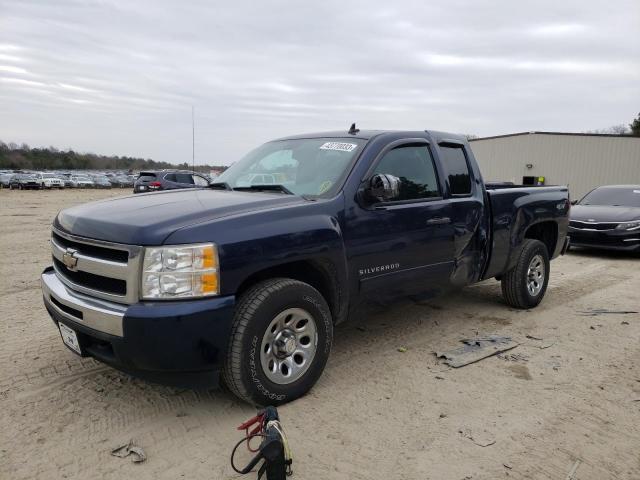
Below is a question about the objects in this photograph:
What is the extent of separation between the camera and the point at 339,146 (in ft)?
13.9

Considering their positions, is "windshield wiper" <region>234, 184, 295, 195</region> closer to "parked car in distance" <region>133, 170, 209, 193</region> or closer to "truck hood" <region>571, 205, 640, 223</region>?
"truck hood" <region>571, 205, 640, 223</region>

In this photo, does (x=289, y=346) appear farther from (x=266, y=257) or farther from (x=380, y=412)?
(x=380, y=412)

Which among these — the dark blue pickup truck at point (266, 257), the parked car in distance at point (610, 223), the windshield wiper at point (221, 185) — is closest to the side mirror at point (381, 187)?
the dark blue pickup truck at point (266, 257)

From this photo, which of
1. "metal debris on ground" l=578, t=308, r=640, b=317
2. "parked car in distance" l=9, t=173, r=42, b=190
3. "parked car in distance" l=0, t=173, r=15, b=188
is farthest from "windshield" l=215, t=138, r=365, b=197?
"parked car in distance" l=0, t=173, r=15, b=188

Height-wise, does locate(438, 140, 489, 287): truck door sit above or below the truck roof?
below

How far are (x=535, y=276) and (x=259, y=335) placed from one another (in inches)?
160

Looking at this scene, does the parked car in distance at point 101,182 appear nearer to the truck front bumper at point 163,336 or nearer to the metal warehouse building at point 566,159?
the metal warehouse building at point 566,159

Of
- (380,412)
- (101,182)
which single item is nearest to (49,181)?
(101,182)

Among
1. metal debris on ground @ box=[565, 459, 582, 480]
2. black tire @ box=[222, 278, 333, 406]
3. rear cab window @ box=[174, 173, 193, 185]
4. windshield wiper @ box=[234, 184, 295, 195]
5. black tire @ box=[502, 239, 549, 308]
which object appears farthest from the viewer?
rear cab window @ box=[174, 173, 193, 185]

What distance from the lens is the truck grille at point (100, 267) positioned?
2.91 metres

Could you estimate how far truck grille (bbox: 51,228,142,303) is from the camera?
291cm

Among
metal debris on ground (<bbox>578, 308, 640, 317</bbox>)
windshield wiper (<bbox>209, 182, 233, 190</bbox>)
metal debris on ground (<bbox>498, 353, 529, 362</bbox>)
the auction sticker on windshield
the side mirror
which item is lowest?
metal debris on ground (<bbox>498, 353, 529, 362</bbox>)

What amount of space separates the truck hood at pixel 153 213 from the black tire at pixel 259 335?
0.54 meters

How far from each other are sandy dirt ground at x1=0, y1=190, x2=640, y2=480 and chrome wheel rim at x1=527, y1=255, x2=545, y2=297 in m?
0.81
